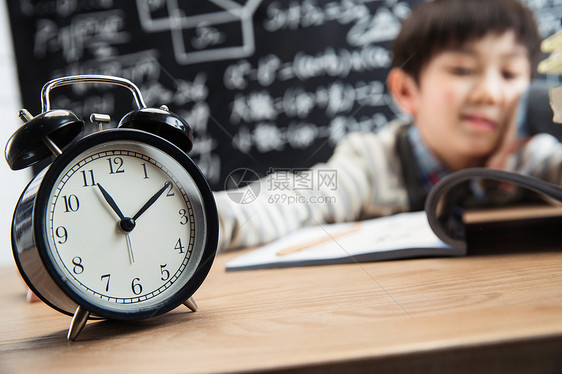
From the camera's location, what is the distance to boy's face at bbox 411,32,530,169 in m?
0.95

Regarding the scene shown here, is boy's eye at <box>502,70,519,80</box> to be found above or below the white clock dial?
above

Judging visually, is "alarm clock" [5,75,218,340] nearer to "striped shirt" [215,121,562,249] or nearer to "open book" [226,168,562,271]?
"striped shirt" [215,121,562,249]

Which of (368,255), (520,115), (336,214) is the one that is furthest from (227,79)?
(368,255)

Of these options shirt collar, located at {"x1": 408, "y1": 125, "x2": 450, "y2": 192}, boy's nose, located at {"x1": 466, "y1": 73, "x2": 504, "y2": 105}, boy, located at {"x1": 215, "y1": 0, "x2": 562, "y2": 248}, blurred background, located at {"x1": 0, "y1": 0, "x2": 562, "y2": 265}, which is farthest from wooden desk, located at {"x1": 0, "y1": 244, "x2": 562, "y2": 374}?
blurred background, located at {"x1": 0, "y1": 0, "x2": 562, "y2": 265}

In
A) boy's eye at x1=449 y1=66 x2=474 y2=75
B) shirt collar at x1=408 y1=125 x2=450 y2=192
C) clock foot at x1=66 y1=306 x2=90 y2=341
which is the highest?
boy's eye at x1=449 y1=66 x2=474 y2=75

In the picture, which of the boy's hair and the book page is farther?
the boy's hair

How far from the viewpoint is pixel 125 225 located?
15.8 inches

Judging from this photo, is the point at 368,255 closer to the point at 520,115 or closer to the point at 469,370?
the point at 469,370

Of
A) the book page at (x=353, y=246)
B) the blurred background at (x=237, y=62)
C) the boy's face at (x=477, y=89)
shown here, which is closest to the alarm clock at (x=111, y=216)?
the book page at (x=353, y=246)

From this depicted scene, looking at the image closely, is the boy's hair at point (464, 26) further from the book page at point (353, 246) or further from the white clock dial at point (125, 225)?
the white clock dial at point (125, 225)

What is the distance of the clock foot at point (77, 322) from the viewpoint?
384mm

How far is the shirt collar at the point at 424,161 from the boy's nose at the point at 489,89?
1.03 feet

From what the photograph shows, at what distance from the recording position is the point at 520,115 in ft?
2.79

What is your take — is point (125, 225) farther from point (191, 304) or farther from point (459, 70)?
point (459, 70)
